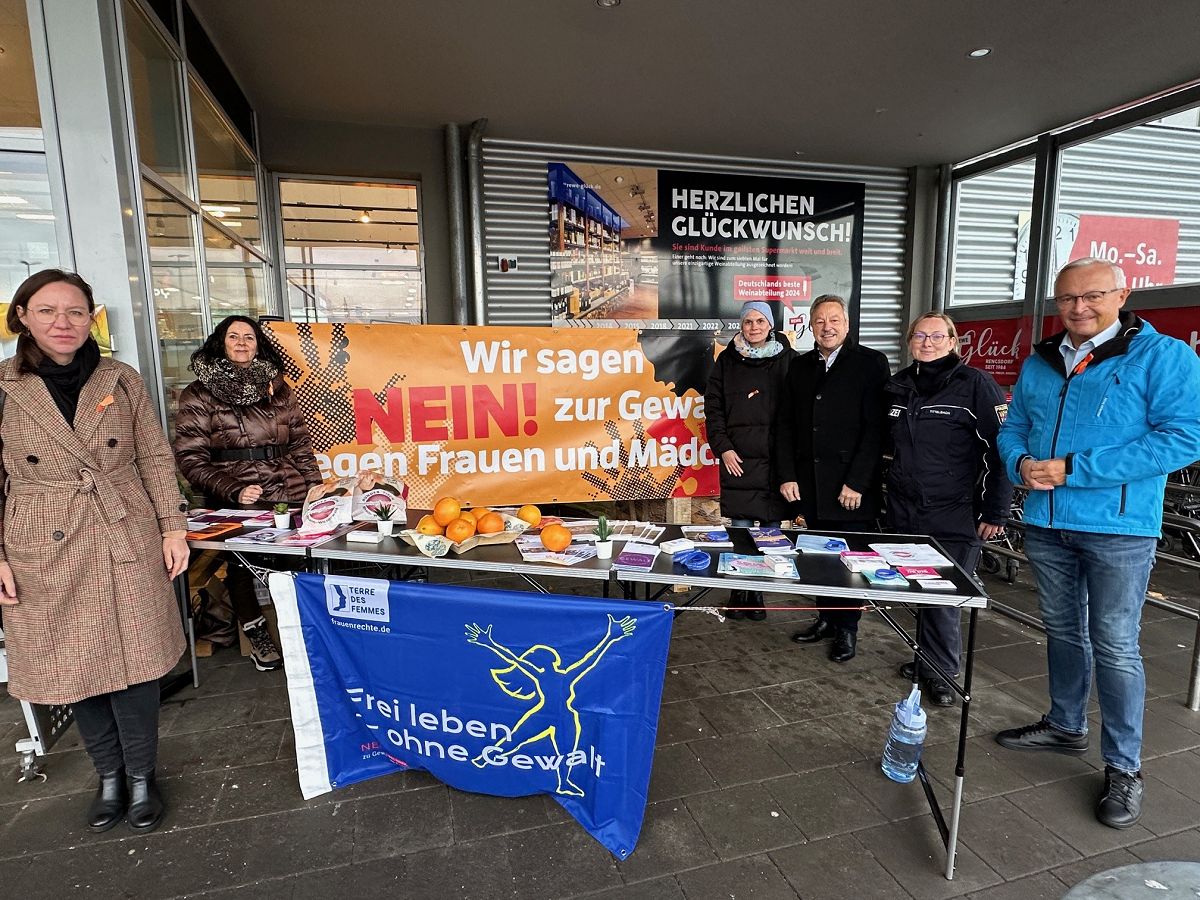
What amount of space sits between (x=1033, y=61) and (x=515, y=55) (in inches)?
145

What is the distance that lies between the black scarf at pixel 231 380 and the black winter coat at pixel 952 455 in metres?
2.80

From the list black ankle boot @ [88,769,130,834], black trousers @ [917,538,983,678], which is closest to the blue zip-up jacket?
black trousers @ [917,538,983,678]

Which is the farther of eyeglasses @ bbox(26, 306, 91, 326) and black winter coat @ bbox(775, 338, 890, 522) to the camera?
black winter coat @ bbox(775, 338, 890, 522)

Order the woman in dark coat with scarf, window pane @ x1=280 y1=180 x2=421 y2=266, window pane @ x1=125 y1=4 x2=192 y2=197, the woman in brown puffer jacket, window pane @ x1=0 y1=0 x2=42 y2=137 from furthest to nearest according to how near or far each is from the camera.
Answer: window pane @ x1=280 y1=180 x2=421 y2=266
the woman in dark coat with scarf
window pane @ x1=125 y1=4 x2=192 y2=197
the woman in brown puffer jacket
window pane @ x1=0 y1=0 x2=42 y2=137

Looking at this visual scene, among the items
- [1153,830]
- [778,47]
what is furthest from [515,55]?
[1153,830]

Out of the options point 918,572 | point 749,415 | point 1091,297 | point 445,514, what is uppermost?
point 1091,297

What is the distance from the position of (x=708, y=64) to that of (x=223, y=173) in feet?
11.4

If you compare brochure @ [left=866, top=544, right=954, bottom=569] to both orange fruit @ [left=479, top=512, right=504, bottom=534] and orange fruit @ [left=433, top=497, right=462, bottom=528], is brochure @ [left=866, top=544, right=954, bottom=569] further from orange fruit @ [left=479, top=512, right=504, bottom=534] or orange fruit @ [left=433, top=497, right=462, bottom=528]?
orange fruit @ [left=433, top=497, right=462, bottom=528]

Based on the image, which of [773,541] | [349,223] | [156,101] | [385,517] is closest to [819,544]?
[773,541]

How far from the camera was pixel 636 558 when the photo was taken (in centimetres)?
211

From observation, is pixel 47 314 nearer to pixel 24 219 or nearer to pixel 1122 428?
pixel 24 219

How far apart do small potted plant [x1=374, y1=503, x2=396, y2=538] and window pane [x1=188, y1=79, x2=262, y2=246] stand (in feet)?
8.91

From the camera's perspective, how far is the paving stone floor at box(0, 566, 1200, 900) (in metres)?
1.87

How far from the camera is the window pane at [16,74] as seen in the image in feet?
8.44
